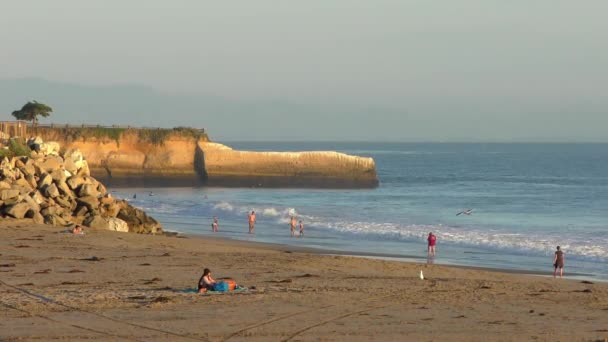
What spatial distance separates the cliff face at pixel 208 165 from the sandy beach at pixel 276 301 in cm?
4715

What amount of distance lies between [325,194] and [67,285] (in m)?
46.6

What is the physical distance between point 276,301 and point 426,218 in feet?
99.8

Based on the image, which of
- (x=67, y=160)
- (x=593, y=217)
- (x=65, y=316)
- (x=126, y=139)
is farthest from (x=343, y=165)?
(x=65, y=316)

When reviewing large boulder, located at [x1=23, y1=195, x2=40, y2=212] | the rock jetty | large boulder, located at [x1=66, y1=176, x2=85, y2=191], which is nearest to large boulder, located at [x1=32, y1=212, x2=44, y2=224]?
the rock jetty

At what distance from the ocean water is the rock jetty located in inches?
158

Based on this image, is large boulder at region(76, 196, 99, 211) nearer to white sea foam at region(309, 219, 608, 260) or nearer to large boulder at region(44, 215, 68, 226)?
large boulder at region(44, 215, 68, 226)

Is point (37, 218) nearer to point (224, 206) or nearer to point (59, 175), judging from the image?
point (59, 175)

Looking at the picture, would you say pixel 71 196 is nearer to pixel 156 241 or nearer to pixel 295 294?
pixel 156 241

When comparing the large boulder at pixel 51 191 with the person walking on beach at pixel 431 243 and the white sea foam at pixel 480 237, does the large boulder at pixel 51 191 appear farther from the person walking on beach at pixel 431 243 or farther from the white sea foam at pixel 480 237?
the person walking on beach at pixel 431 243

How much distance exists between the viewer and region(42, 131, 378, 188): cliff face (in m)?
70.6

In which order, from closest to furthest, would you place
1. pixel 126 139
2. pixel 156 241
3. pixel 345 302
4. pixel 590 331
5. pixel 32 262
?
1. pixel 590 331
2. pixel 345 302
3. pixel 32 262
4. pixel 156 241
5. pixel 126 139

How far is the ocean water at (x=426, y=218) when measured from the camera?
31469 mm

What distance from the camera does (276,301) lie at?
53.5 feet

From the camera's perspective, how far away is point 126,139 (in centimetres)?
7225
